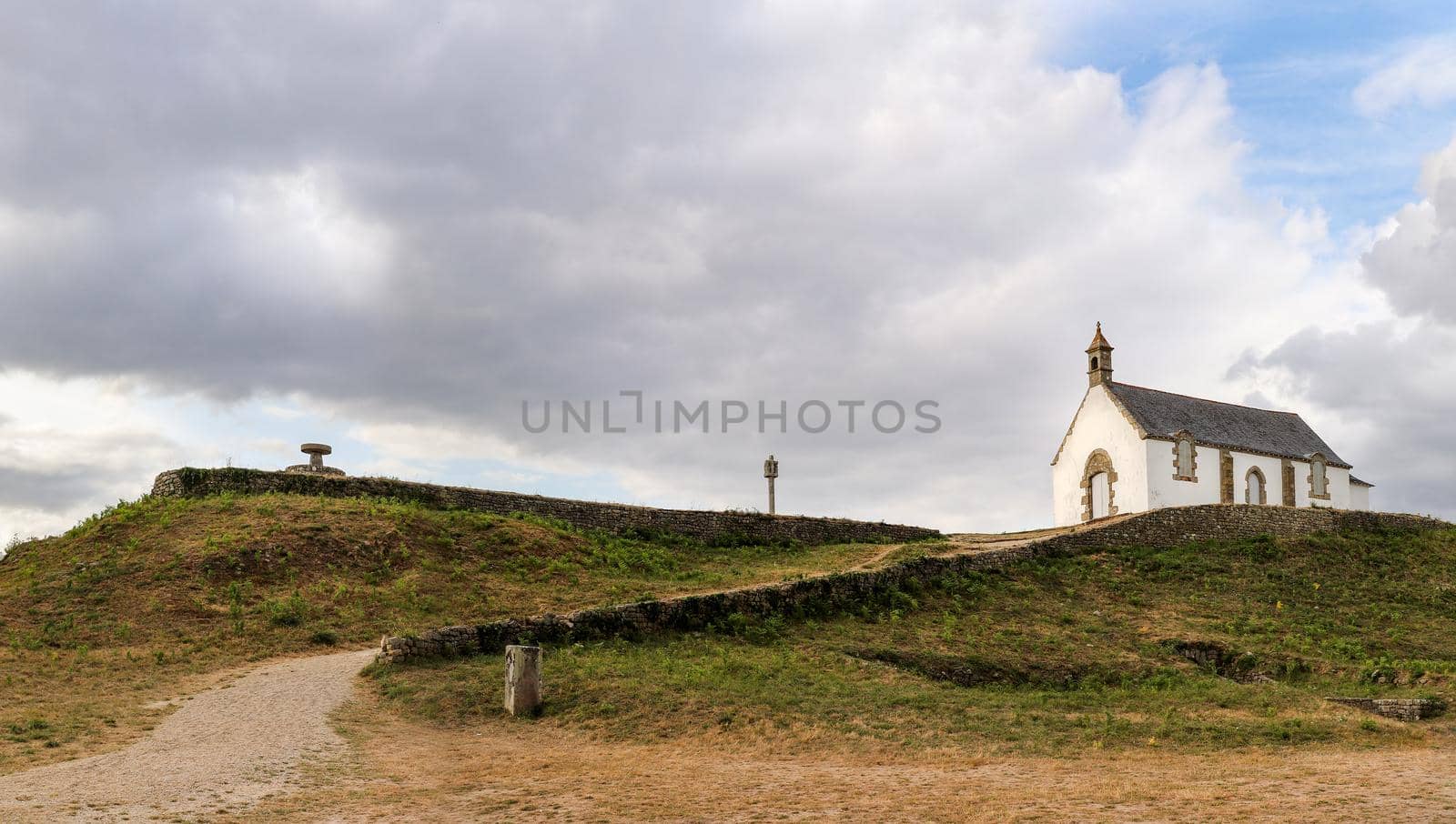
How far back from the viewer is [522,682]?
666 inches

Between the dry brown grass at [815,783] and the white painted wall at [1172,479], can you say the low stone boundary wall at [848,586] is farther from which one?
the dry brown grass at [815,783]

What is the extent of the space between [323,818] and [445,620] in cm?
1289

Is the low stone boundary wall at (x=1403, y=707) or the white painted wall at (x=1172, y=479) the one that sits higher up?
the white painted wall at (x=1172, y=479)

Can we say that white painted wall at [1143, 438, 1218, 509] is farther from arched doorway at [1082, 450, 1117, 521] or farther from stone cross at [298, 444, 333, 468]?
stone cross at [298, 444, 333, 468]

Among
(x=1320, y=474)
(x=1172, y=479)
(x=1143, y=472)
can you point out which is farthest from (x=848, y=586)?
(x=1320, y=474)

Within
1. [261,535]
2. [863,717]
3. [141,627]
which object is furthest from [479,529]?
[863,717]

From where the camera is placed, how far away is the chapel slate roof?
141 feet

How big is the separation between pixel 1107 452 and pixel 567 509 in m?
21.9

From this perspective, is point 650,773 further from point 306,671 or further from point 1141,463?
point 1141,463

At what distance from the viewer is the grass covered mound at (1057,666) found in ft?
52.5

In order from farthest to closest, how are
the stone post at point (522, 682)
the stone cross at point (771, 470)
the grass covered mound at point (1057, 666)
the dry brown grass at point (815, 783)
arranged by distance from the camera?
the stone cross at point (771, 470), the stone post at point (522, 682), the grass covered mound at point (1057, 666), the dry brown grass at point (815, 783)

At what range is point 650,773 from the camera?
13133 mm

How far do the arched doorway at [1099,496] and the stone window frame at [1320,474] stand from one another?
9.89m

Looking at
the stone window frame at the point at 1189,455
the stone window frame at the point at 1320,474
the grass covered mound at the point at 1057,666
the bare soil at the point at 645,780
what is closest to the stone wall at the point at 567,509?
the grass covered mound at the point at 1057,666
